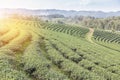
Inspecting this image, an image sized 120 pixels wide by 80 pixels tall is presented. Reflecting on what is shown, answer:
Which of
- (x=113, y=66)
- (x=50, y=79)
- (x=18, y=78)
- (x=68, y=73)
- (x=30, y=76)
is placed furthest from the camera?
(x=113, y=66)

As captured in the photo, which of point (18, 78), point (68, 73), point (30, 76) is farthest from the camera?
point (68, 73)

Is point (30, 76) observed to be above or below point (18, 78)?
below

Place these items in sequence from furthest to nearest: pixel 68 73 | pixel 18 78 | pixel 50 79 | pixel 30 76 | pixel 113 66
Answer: pixel 113 66 → pixel 68 73 → pixel 30 76 → pixel 50 79 → pixel 18 78

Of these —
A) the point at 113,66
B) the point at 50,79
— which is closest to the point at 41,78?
the point at 50,79

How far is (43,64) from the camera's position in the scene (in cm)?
2673

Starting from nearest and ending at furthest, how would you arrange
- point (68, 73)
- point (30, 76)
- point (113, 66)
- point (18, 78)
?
point (18, 78)
point (30, 76)
point (68, 73)
point (113, 66)

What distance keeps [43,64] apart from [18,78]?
672 centimetres

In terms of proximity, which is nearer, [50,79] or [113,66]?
[50,79]

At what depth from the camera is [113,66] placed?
33.5 metres

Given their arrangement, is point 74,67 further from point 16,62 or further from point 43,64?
point 16,62

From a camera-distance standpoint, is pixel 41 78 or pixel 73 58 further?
pixel 73 58

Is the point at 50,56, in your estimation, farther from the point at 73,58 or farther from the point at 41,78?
the point at 41,78

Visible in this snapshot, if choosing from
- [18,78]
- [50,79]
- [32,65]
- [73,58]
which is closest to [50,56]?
[73,58]

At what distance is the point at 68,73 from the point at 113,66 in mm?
8206
